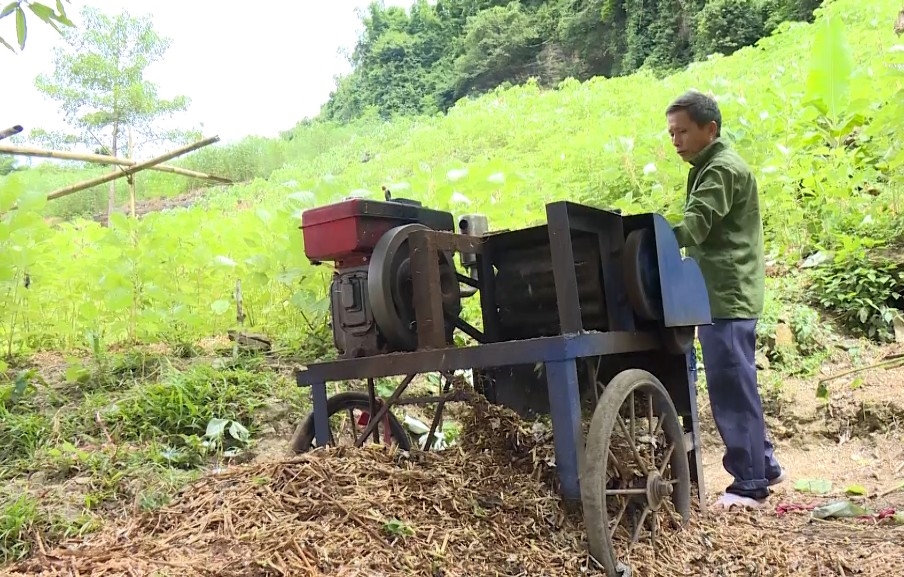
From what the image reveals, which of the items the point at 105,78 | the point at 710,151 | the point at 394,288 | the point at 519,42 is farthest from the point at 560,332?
the point at 519,42

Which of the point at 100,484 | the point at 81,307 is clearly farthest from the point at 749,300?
the point at 81,307

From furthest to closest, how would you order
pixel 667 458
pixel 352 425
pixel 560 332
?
pixel 352 425, pixel 560 332, pixel 667 458

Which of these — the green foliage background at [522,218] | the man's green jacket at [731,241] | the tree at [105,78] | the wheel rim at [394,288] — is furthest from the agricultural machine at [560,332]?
the tree at [105,78]

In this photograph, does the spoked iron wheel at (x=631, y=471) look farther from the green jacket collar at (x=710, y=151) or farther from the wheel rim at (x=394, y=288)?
the green jacket collar at (x=710, y=151)

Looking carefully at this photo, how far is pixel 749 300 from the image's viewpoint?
94.3 inches

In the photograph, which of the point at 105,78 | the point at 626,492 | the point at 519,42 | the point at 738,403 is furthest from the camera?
the point at 519,42

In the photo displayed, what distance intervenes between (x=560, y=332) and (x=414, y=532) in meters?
0.73

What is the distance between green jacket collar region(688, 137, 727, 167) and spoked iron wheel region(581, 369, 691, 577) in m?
0.94

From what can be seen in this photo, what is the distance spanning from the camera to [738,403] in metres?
2.38

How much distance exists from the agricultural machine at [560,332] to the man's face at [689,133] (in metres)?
0.62

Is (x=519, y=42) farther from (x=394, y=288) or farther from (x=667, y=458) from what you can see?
(x=667, y=458)

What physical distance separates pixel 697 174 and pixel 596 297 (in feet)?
2.55

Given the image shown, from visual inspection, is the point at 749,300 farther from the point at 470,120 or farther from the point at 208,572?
the point at 470,120

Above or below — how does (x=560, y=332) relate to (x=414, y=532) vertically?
above
